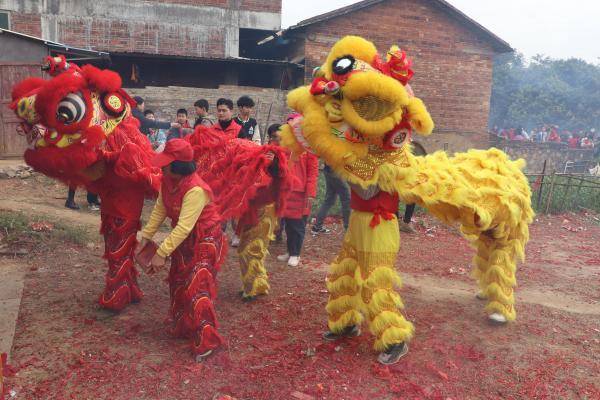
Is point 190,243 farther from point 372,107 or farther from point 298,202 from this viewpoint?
point 298,202

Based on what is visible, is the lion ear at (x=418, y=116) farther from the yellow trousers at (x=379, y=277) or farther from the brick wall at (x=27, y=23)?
the brick wall at (x=27, y=23)

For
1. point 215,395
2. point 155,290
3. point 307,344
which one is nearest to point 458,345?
point 307,344

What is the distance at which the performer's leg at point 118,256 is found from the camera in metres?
4.25

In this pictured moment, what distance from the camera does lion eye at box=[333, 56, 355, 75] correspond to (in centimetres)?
336

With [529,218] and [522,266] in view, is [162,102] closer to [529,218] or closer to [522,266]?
[522,266]

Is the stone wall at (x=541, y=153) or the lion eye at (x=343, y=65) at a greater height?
the lion eye at (x=343, y=65)

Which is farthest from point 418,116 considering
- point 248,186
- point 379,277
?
point 248,186

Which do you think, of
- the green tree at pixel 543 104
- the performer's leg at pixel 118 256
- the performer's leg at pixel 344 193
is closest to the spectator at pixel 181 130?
the performer's leg at pixel 344 193

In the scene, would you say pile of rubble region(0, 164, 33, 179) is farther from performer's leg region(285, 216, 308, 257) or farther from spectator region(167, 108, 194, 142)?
performer's leg region(285, 216, 308, 257)

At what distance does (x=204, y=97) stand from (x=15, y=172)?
5.63m

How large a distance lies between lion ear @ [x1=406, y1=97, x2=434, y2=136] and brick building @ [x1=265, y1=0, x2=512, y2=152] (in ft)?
40.3

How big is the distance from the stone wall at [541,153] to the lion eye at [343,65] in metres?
16.3

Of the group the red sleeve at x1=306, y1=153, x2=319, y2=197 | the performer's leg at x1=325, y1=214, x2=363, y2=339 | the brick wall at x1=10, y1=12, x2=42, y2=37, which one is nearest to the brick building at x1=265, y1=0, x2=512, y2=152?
the brick wall at x1=10, y1=12, x2=42, y2=37

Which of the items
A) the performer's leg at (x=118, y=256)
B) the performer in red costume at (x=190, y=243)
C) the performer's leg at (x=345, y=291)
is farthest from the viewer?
the performer's leg at (x=118, y=256)
